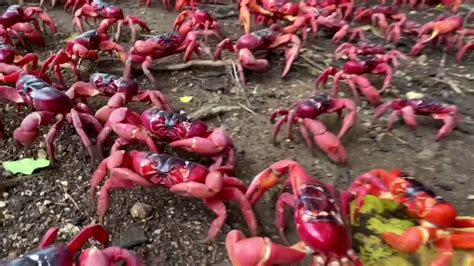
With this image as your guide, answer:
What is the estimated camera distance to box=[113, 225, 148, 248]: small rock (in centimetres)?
306

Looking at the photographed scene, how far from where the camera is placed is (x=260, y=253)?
2.52 m

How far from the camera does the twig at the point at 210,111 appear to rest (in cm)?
434

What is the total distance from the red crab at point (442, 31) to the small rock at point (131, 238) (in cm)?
347

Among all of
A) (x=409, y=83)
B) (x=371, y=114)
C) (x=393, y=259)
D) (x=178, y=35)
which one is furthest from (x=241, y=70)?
(x=393, y=259)

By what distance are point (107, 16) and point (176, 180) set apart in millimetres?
3287

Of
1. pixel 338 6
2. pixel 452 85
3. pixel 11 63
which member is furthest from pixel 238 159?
pixel 338 6

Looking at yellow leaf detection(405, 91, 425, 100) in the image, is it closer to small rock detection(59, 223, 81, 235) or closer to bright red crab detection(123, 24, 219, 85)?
bright red crab detection(123, 24, 219, 85)

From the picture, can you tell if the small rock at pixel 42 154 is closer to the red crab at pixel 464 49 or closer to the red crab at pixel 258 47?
the red crab at pixel 258 47

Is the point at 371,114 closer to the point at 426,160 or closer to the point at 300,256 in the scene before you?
the point at 426,160

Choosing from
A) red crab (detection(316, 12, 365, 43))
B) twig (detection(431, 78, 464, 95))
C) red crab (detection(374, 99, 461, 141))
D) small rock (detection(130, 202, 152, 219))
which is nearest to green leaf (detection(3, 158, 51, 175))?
small rock (detection(130, 202, 152, 219))

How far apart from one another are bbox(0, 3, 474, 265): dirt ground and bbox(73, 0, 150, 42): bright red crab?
0.63m

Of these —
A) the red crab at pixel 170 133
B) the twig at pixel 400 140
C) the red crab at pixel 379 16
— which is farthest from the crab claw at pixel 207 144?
the red crab at pixel 379 16

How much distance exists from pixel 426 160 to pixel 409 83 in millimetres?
1232

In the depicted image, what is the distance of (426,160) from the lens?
384cm
